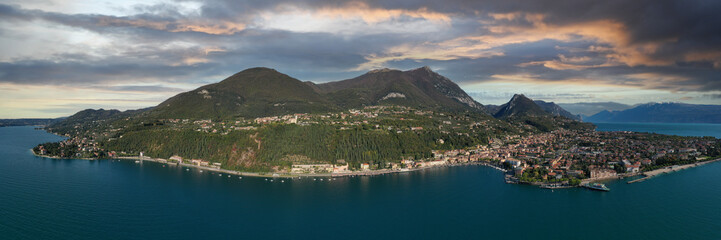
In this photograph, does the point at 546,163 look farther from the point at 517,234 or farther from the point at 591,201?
the point at 517,234

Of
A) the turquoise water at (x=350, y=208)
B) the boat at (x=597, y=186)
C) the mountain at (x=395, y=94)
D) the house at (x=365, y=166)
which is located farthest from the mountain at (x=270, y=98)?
the boat at (x=597, y=186)

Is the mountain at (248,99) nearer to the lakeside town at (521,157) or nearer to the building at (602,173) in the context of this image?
the lakeside town at (521,157)

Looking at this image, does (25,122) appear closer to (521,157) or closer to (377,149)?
(377,149)

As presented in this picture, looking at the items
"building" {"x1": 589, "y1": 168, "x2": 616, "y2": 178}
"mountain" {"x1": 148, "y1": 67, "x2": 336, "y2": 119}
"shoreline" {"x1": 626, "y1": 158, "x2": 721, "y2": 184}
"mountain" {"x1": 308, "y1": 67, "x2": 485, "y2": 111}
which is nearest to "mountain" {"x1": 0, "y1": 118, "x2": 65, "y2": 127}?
"mountain" {"x1": 148, "y1": 67, "x2": 336, "y2": 119}

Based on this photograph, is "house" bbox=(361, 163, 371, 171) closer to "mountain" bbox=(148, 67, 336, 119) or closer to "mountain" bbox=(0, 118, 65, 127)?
"mountain" bbox=(148, 67, 336, 119)

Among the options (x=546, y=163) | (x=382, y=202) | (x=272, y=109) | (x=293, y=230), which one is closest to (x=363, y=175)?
(x=382, y=202)

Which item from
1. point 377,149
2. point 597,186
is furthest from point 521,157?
point 377,149
